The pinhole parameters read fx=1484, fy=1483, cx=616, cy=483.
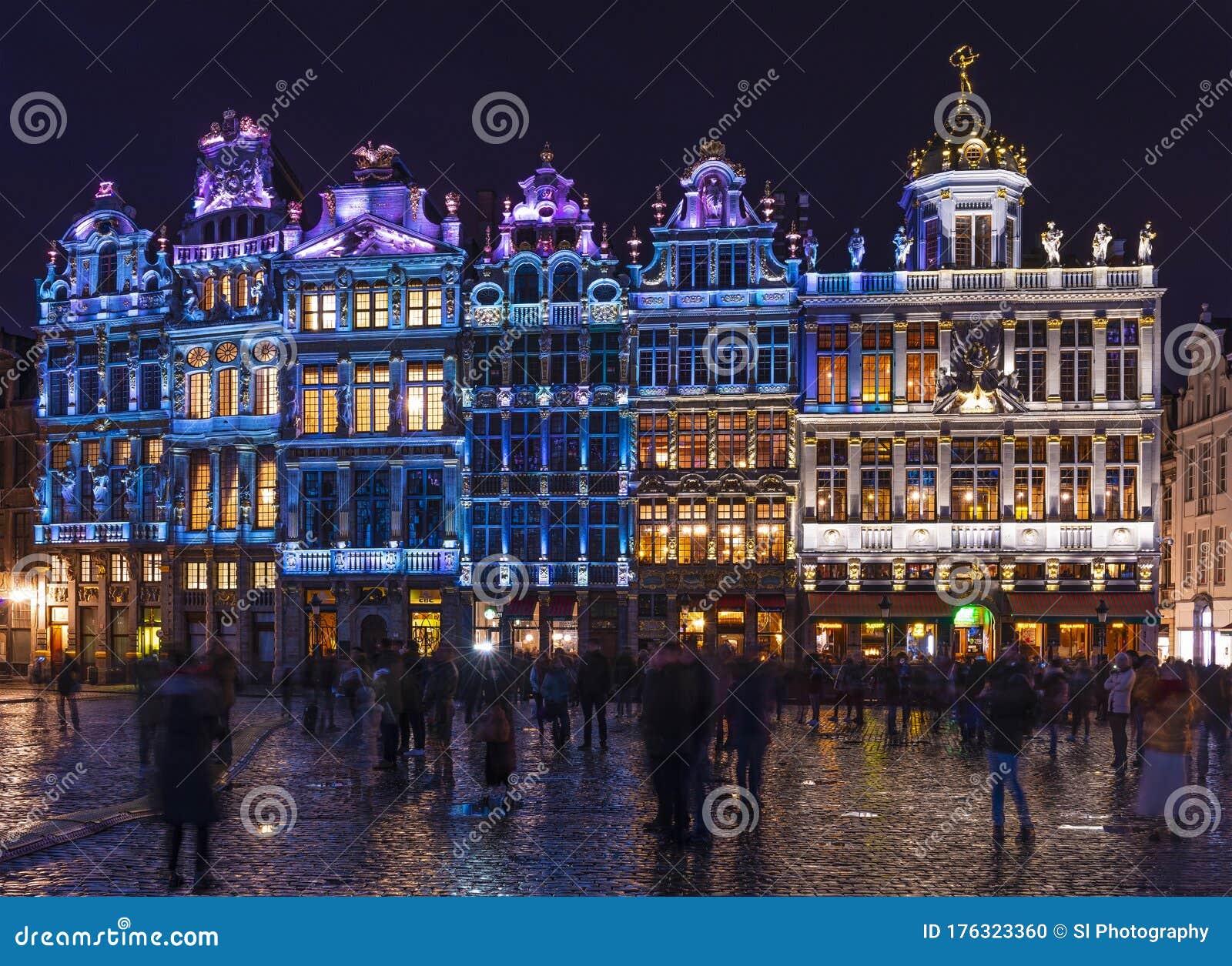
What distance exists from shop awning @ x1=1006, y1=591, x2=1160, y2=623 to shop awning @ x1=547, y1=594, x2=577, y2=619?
1490cm

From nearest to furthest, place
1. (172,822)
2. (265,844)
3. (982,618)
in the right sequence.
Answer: (172,822) < (265,844) < (982,618)

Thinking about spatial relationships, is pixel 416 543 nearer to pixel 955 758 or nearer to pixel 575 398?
pixel 575 398

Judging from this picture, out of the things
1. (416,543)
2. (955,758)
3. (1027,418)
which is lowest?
(955,758)

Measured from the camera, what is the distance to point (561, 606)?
2050 inches

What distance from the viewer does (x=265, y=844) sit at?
15195 millimetres

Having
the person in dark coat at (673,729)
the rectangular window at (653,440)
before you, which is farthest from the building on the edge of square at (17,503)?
the person in dark coat at (673,729)

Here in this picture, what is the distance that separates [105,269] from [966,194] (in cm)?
3313

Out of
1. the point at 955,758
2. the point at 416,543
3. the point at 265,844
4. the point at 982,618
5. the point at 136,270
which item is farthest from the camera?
the point at 136,270

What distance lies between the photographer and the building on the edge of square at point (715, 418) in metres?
51.4

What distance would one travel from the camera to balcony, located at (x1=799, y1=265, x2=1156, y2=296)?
166ft

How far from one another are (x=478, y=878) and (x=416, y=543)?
4067 cm

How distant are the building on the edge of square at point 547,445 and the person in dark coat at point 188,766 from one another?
127ft

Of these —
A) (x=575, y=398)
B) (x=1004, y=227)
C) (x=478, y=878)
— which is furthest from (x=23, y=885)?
(x=1004, y=227)

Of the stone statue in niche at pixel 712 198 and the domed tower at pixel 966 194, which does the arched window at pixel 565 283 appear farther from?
the domed tower at pixel 966 194
